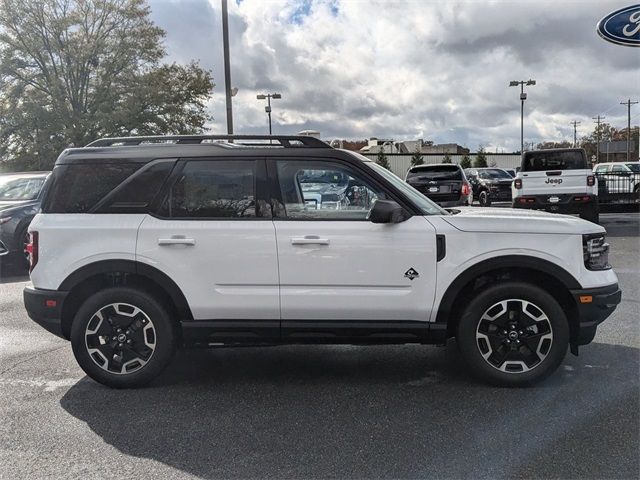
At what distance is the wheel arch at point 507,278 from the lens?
13.1 feet

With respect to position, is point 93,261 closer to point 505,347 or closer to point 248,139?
point 248,139

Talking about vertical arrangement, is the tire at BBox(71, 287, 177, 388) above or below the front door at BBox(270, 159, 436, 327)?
below

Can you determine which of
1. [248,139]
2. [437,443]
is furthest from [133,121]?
[437,443]

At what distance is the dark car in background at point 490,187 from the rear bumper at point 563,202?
339 inches

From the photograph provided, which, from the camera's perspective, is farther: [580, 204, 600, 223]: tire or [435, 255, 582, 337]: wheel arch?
[580, 204, 600, 223]: tire

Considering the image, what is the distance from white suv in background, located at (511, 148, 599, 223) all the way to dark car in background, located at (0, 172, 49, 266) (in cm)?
1062

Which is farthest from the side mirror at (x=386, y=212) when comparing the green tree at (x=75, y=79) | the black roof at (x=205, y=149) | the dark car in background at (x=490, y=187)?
the green tree at (x=75, y=79)

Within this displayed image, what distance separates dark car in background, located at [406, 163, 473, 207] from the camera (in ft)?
45.7

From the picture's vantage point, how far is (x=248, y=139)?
4414 mm

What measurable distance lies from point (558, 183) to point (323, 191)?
34.7 feet

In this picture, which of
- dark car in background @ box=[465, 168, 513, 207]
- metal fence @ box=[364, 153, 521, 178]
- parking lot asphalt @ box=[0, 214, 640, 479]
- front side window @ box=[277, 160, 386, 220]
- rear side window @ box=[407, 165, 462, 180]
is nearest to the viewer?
parking lot asphalt @ box=[0, 214, 640, 479]

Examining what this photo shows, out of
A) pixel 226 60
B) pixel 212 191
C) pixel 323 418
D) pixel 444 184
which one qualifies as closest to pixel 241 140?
pixel 212 191

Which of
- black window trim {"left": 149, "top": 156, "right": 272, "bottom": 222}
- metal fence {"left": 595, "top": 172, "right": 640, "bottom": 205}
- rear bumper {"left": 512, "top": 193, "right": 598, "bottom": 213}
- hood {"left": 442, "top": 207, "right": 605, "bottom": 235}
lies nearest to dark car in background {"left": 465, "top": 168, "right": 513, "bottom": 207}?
metal fence {"left": 595, "top": 172, "right": 640, "bottom": 205}

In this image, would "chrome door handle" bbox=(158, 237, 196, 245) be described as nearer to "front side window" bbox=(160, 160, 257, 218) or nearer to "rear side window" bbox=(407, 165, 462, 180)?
"front side window" bbox=(160, 160, 257, 218)
